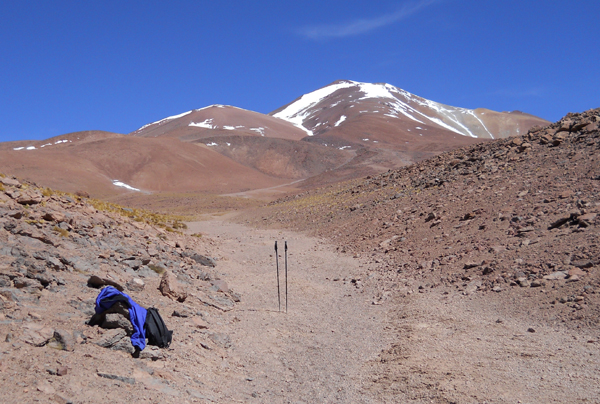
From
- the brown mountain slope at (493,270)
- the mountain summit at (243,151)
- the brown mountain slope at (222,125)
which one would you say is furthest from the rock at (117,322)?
the brown mountain slope at (222,125)

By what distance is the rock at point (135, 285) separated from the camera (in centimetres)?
826

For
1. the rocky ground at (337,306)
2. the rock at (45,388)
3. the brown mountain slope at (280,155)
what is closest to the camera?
the rock at (45,388)

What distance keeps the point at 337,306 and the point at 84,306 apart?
539 cm

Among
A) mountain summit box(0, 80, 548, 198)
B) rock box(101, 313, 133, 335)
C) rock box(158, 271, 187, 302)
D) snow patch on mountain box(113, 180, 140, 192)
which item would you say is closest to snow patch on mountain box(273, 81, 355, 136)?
mountain summit box(0, 80, 548, 198)

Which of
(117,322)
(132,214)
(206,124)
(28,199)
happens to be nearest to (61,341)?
(117,322)

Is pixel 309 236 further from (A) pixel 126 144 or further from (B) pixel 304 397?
(A) pixel 126 144

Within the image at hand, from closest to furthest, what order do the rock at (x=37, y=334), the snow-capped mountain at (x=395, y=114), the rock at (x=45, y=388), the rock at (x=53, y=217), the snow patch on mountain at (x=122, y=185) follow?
1. the rock at (x=45, y=388)
2. the rock at (x=37, y=334)
3. the rock at (x=53, y=217)
4. the snow patch on mountain at (x=122, y=185)
5. the snow-capped mountain at (x=395, y=114)

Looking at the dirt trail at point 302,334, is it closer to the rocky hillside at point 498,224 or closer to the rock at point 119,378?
the rock at point 119,378

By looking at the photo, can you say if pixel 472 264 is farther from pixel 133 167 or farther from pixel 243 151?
pixel 243 151

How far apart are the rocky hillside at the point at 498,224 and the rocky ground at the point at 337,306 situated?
0.21ft

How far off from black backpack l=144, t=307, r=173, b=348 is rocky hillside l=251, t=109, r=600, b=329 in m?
5.78

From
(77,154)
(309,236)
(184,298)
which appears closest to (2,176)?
(184,298)

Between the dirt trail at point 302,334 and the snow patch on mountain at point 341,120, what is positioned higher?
the snow patch on mountain at point 341,120

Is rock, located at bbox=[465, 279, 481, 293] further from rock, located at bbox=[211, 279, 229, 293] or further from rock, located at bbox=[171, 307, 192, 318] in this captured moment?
rock, located at bbox=[171, 307, 192, 318]
